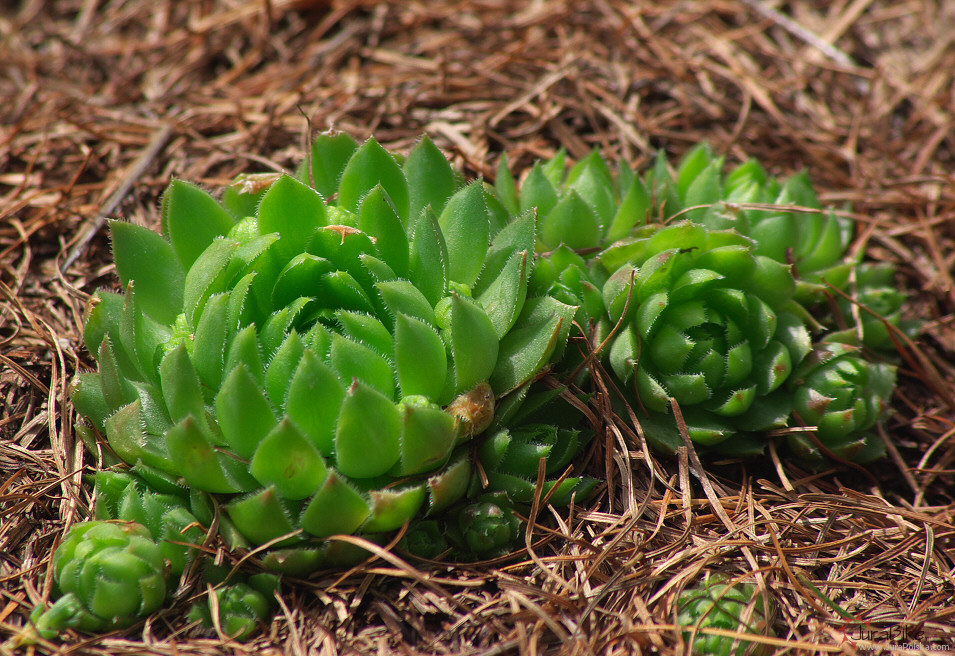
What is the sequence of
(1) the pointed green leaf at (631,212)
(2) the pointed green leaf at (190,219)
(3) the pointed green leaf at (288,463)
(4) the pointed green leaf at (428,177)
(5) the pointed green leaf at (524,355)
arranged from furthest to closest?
1. (1) the pointed green leaf at (631,212)
2. (4) the pointed green leaf at (428,177)
3. (2) the pointed green leaf at (190,219)
4. (5) the pointed green leaf at (524,355)
5. (3) the pointed green leaf at (288,463)

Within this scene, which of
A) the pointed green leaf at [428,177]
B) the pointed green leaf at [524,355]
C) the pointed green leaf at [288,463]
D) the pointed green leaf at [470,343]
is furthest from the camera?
the pointed green leaf at [428,177]

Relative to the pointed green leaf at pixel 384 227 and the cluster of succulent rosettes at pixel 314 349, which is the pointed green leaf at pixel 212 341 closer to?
the cluster of succulent rosettes at pixel 314 349

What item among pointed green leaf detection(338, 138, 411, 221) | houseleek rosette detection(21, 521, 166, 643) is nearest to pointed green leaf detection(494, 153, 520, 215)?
pointed green leaf detection(338, 138, 411, 221)

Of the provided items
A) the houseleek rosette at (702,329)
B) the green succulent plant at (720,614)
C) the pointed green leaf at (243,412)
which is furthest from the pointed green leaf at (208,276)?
the green succulent plant at (720,614)

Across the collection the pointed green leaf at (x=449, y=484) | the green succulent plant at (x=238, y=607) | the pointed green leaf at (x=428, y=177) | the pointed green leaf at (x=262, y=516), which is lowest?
the green succulent plant at (x=238, y=607)

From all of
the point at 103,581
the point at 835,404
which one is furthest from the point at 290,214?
the point at 835,404

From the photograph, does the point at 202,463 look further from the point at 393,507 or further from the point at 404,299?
the point at 404,299
